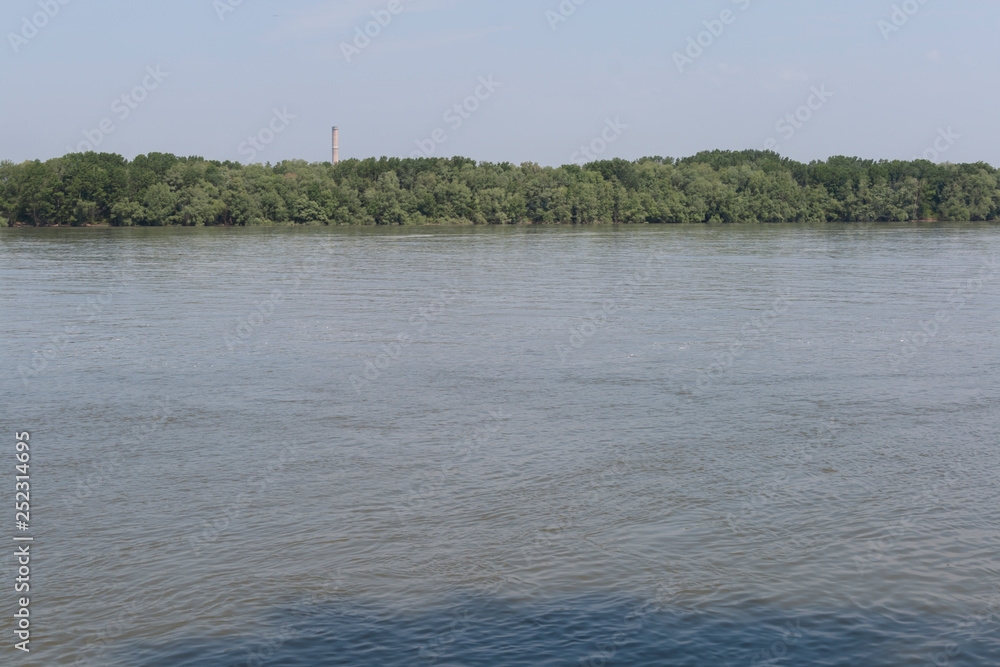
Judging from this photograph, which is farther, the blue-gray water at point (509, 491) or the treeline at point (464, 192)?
the treeline at point (464, 192)

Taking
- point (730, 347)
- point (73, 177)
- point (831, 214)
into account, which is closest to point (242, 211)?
point (73, 177)

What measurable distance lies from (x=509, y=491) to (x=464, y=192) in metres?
137

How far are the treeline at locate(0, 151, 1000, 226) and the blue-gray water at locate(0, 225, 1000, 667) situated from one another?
115 meters

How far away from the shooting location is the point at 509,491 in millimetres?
11797

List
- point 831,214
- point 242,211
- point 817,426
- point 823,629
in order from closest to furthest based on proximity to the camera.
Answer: point 823,629
point 817,426
point 242,211
point 831,214

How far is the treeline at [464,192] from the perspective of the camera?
135 meters

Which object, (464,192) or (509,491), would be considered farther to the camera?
(464,192)

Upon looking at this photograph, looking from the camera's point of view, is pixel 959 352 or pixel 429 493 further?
pixel 959 352

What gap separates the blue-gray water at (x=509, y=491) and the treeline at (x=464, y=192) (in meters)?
115

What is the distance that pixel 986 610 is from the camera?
8.66 meters

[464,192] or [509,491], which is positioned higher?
[464,192]

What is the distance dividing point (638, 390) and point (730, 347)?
5765mm

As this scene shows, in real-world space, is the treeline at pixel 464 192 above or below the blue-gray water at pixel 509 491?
above

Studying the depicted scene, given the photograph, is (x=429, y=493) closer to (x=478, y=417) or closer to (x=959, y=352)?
(x=478, y=417)
